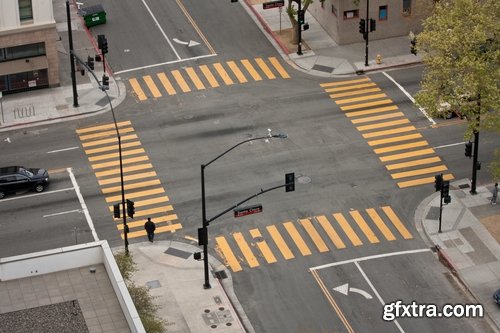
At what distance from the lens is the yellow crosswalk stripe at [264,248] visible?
75.7 meters

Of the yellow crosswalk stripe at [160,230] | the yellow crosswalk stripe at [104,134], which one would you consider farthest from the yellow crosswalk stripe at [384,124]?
the yellow crosswalk stripe at [160,230]

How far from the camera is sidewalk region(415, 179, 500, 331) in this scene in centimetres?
7325

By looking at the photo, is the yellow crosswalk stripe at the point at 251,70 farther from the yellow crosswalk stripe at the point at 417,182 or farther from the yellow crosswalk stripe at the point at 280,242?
the yellow crosswalk stripe at the point at 280,242

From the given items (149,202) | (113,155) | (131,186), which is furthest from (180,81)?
(149,202)

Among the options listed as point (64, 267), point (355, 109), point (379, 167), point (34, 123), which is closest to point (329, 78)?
point (355, 109)

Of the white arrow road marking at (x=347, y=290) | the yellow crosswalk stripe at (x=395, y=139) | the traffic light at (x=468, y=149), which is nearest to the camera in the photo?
the white arrow road marking at (x=347, y=290)

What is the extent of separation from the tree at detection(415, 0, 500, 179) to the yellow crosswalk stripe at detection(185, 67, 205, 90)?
21.7m

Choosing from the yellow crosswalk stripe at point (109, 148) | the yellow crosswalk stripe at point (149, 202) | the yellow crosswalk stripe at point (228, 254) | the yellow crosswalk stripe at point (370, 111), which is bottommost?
the yellow crosswalk stripe at point (228, 254)

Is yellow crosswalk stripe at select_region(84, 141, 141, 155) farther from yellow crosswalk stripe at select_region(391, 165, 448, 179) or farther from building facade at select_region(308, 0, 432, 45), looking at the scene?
building facade at select_region(308, 0, 432, 45)

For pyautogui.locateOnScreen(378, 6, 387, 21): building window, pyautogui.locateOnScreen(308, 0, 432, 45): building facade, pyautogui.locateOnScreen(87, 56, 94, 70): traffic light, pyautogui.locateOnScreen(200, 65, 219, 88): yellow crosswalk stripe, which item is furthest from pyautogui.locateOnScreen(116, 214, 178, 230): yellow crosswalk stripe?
pyautogui.locateOnScreen(378, 6, 387, 21): building window

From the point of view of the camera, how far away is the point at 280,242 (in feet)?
253

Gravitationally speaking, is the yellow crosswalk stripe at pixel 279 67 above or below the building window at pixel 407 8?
below

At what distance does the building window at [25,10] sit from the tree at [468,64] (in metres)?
29.8

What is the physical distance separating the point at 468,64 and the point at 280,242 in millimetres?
15136
